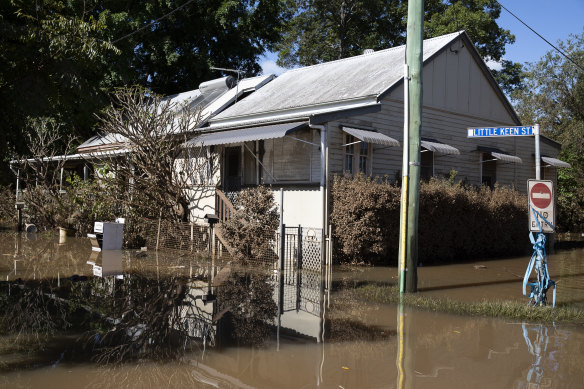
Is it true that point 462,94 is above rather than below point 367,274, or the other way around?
above

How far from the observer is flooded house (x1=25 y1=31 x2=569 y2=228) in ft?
51.3

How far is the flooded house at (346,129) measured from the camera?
15.6 m

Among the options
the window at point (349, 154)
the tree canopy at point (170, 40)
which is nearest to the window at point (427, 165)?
the window at point (349, 154)

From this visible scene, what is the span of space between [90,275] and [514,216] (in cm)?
1348

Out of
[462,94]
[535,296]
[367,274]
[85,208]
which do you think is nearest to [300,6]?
[462,94]

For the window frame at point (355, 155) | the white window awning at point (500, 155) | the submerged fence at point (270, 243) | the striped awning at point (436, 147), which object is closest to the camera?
the submerged fence at point (270, 243)

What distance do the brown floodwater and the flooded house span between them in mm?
4071

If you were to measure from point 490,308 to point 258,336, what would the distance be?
3983 millimetres

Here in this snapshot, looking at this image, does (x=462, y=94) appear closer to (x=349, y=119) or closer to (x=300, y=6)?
(x=349, y=119)

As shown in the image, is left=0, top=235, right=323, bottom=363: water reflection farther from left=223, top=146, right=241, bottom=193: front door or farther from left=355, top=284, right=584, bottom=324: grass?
left=223, top=146, right=241, bottom=193: front door

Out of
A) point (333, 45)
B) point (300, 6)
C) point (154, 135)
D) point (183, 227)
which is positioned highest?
point (300, 6)

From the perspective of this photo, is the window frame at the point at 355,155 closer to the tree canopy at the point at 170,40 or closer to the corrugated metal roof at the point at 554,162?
the tree canopy at the point at 170,40

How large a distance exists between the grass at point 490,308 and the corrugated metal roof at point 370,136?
554 centimetres

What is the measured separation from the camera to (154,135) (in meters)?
17.5
